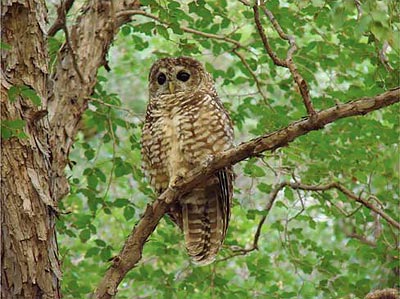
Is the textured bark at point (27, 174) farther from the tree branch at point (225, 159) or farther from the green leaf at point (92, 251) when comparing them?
the green leaf at point (92, 251)

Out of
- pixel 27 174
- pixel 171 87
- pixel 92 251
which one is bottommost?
pixel 92 251

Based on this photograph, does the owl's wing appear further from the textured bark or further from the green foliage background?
the textured bark

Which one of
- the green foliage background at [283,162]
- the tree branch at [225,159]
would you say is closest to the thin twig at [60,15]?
the green foliage background at [283,162]

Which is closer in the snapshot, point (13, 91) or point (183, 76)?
point (13, 91)

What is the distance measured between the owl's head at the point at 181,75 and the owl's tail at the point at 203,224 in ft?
1.65

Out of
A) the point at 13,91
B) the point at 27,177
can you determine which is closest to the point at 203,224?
the point at 27,177

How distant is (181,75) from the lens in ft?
10.9

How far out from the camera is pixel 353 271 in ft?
12.7

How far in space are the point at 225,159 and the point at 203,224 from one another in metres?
0.90

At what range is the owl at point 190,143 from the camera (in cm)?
305

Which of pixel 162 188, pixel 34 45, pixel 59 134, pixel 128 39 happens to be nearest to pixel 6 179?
pixel 34 45

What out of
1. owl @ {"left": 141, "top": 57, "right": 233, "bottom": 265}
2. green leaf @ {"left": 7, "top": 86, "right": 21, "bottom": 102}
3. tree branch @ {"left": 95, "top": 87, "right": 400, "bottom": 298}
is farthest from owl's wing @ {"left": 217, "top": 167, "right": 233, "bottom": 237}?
green leaf @ {"left": 7, "top": 86, "right": 21, "bottom": 102}

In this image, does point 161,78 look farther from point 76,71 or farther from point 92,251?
point 92,251

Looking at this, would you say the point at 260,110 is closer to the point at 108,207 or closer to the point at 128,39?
the point at 108,207
